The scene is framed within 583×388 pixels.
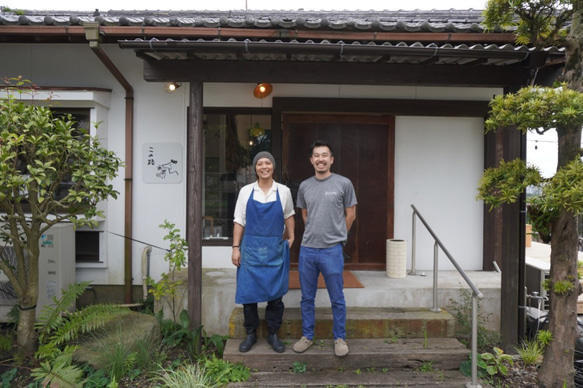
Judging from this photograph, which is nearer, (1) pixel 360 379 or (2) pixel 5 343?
(1) pixel 360 379

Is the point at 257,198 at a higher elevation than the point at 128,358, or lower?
higher

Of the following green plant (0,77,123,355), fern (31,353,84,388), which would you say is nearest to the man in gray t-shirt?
fern (31,353,84,388)

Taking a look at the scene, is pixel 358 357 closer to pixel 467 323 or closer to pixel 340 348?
pixel 340 348

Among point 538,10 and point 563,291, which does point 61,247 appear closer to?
point 563,291

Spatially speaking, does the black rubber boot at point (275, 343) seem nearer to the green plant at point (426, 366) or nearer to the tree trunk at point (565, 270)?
the green plant at point (426, 366)

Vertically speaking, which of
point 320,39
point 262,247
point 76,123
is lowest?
point 262,247

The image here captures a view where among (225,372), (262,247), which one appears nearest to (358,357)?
(225,372)

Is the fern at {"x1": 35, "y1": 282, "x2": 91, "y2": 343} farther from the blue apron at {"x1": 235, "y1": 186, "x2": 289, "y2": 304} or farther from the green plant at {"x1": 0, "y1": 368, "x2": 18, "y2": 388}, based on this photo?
the blue apron at {"x1": 235, "y1": 186, "x2": 289, "y2": 304}

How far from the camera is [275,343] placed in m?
4.01

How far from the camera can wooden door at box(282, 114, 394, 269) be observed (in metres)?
5.93

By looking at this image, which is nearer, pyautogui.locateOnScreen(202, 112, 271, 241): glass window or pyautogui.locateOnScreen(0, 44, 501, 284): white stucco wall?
pyautogui.locateOnScreen(0, 44, 501, 284): white stucco wall

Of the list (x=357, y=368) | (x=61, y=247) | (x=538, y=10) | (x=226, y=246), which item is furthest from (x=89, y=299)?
(x=538, y=10)

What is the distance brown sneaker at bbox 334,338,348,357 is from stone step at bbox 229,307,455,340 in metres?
0.39

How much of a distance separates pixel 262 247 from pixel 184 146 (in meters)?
2.58
